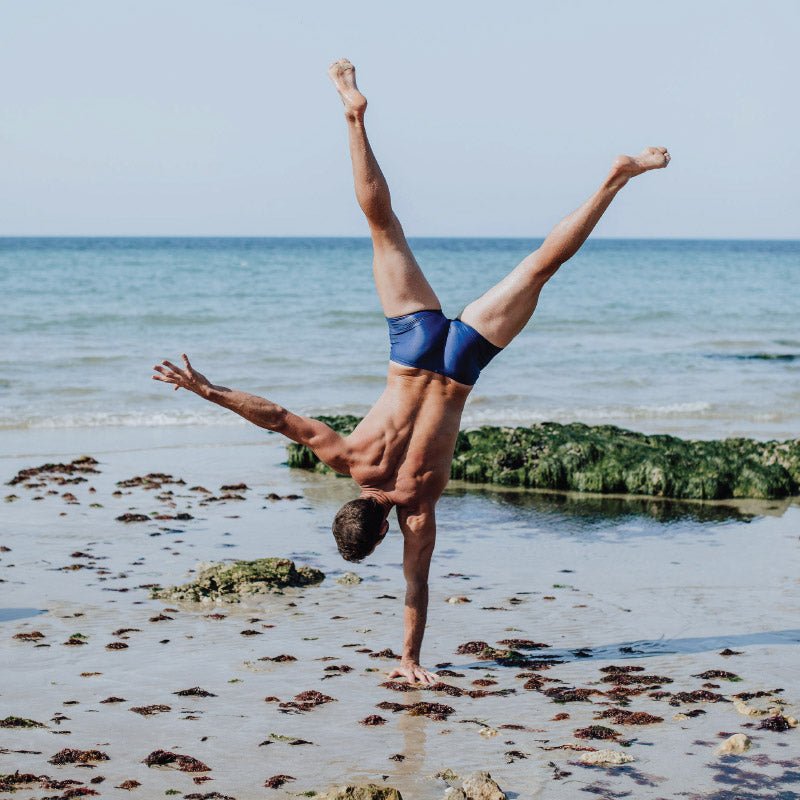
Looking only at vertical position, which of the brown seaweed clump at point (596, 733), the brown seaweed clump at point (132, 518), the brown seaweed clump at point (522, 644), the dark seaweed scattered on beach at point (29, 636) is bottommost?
the dark seaweed scattered on beach at point (29, 636)

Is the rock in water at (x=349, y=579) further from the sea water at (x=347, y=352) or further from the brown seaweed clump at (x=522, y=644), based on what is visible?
the sea water at (x=347, y=352)

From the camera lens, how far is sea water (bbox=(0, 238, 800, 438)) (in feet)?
70.1

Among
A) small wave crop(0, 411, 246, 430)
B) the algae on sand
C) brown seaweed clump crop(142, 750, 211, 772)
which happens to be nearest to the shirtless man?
brown seaweed clump crop(142, 750, 211, 772)

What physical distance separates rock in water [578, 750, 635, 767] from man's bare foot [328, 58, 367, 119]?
3.81m

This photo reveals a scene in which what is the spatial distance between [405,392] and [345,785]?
265 cm

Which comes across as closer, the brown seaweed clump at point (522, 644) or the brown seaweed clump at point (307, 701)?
the brown seaweed clump at point (307, 701)

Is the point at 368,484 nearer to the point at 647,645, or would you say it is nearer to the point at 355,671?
the point at 355,671

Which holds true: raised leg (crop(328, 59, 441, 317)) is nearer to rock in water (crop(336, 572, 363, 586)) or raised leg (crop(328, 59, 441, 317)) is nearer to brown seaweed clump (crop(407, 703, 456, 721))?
brown seaweed clump (crop(407, 703, 456, 721))

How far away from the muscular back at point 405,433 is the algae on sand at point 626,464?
6223 millimetres

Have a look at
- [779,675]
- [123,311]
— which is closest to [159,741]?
[779,675]

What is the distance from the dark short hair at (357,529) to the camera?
6871 mm

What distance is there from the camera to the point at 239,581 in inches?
362

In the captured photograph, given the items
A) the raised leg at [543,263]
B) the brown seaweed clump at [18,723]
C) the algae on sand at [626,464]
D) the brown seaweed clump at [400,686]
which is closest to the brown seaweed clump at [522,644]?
the brown seaweed clump at [400,686]

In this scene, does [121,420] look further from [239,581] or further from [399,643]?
[399,643]
